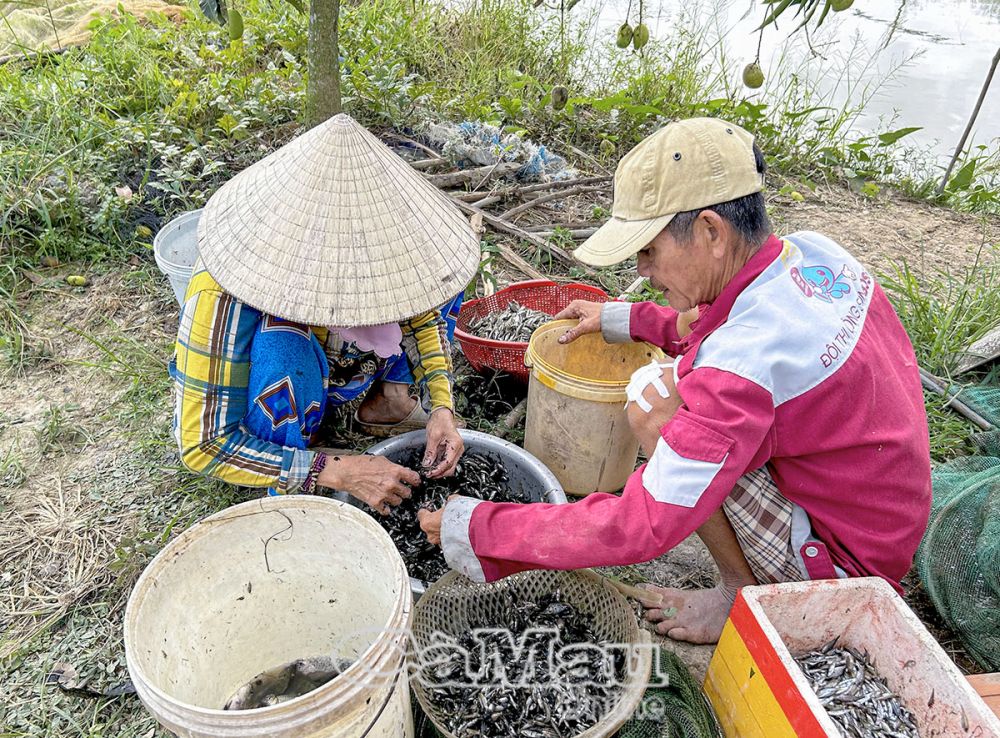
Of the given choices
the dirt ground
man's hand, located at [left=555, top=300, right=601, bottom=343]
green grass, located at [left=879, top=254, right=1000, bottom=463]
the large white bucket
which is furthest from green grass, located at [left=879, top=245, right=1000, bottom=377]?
the large white bucket

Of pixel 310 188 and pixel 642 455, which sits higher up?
pixel 310 188

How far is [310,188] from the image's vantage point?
5.48 ft

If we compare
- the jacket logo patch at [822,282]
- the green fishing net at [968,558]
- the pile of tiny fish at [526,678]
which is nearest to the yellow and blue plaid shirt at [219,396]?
the pile of tiny fish at [526,678]

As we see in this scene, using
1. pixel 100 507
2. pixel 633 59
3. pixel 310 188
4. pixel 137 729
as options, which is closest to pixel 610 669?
pixel 137 729

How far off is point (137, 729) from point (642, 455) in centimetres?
214

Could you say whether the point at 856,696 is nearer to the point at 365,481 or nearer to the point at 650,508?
the point at 650,508

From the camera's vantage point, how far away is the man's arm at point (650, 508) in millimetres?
1547

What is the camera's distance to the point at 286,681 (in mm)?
1948

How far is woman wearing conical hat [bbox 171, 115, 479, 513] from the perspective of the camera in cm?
164

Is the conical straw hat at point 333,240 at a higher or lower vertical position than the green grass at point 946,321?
higher

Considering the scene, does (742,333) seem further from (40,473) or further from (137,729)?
(40,473)

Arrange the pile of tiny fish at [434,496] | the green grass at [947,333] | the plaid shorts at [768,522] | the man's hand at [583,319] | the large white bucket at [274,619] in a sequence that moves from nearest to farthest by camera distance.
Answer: the large white bucket at [274,619]
the plaid shorts at [768,522]
the pile of tiny fish at [434,496]
the man's hand at [583,319]
the green grass at [947,333]

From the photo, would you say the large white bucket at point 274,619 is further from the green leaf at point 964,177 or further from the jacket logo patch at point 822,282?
the green leaf at point 964,177

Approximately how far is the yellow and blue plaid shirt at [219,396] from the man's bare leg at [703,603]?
1.26 m
